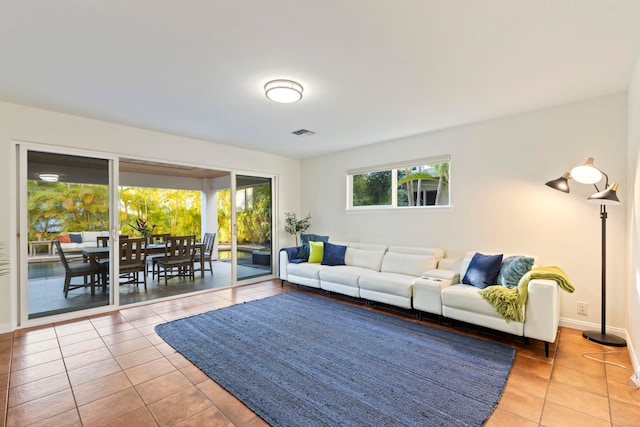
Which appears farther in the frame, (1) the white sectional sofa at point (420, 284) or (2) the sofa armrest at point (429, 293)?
(2) the sofa armrest at point (429, 293)

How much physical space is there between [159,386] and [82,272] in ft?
8.87

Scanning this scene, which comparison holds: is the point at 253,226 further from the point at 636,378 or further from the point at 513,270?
the point at 636,378

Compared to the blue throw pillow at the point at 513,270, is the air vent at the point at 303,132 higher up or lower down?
higher up

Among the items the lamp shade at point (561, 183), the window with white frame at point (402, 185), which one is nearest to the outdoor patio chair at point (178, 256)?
the window with white frame at point (402, 185)

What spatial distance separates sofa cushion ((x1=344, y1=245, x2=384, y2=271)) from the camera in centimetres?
441

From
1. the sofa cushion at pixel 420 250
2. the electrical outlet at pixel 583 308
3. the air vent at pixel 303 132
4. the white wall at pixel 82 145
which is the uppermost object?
the air vent at pixel 303 132

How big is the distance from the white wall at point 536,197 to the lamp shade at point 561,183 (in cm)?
26

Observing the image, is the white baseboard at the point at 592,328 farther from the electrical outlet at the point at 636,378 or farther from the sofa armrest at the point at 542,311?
the sofa armrest at the point at 542,311

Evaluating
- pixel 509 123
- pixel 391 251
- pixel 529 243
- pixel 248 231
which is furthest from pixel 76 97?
pixel 529 243

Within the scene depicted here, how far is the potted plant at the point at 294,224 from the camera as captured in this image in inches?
234

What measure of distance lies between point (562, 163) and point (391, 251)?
2.30 meters

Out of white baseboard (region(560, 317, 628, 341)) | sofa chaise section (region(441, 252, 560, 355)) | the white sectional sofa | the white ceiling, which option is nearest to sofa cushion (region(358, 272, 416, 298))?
the white sectional sofa

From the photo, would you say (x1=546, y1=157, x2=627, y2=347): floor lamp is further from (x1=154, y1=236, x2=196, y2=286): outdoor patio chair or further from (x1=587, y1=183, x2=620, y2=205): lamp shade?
(x1=154, y1=236, x2=196, y2=286): outdoor patio chair

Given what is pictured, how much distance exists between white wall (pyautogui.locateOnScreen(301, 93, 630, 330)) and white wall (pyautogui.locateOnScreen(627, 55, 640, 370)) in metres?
0.28
